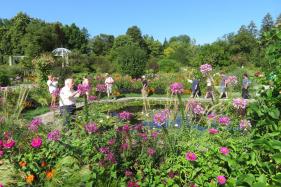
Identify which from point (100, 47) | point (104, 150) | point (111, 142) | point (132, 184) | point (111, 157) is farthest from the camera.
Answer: point (100, 47)

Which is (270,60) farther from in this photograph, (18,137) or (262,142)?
(18,137)

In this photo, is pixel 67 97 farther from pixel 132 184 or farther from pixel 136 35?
pixel 136 35

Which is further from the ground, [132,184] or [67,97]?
[67,97]

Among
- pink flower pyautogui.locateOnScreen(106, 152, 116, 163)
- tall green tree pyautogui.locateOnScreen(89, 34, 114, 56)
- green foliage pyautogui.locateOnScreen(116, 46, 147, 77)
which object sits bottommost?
pink flower pyautogui.locateOnScreen(106, 152, 116, 163)

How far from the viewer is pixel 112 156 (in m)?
3.11

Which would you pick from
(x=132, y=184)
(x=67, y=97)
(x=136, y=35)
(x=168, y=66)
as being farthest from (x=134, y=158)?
(x=136, y=35)

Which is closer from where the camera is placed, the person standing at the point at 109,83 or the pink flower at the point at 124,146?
the pink flower at the point at 124,146

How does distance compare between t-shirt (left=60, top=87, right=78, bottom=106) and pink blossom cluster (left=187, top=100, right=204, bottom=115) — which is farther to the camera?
t-shirt (left=60, top=87, right=78, bottom=106)

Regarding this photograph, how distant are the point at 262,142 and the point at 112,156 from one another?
58.3 inches

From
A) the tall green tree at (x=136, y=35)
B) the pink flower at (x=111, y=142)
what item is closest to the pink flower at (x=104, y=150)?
the pink flower at (x=111, y=142)

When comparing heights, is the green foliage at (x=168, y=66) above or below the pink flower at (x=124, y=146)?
above

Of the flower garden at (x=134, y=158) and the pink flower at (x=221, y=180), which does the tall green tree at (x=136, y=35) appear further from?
the pink flower at (x=221, y=180)

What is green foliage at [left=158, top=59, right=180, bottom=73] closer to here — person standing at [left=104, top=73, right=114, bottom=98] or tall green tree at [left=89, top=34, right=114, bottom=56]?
person standing at [left=104, top=73, right=114, bottom=98]

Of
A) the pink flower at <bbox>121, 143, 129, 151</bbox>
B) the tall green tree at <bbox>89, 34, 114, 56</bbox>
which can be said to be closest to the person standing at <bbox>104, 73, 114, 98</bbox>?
the pink flower at <bbox>121, 143, 129, 151</bbox>
